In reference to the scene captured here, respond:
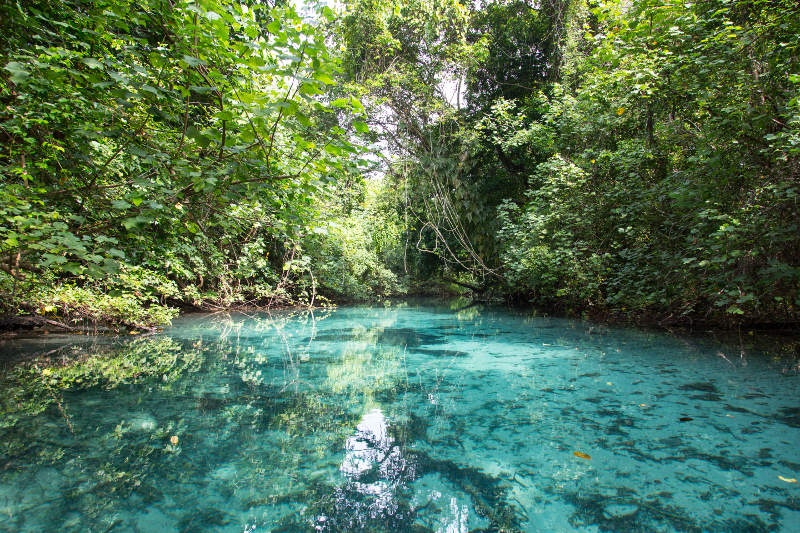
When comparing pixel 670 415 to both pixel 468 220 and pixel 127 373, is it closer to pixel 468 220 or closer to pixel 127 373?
pixel 127 373

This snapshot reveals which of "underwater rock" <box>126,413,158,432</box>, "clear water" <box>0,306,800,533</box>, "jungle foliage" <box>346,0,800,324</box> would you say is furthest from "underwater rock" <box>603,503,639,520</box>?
"jungle foliage" <box>346,0,800,324</box>

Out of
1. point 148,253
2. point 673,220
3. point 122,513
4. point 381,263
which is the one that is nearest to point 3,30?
point 148,253

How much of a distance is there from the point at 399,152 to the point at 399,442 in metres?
10.9

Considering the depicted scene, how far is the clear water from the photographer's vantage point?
6.32 ft

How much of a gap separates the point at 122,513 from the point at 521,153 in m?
11.9

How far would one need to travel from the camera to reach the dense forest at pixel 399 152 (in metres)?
2.30

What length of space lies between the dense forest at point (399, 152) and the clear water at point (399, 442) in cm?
109

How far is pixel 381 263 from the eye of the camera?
16859mm

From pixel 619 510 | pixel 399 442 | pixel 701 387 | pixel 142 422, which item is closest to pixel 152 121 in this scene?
pixel 142 422

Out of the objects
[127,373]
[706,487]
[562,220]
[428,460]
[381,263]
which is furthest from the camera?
[381,263]

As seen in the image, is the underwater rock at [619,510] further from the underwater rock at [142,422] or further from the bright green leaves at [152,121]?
the underwater rock at [142,422]

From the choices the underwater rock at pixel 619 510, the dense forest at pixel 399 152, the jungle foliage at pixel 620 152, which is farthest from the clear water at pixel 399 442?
the jungle foliage at pixel 620 152

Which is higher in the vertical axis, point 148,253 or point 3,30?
point 3,30

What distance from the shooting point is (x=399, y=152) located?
A: 41.3 feet
